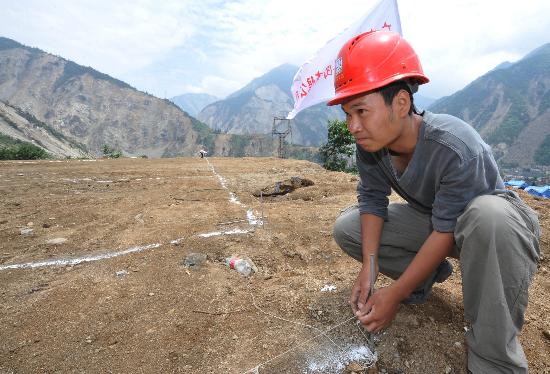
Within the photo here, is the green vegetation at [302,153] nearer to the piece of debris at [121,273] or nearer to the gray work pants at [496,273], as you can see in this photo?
the piece of debris at [121,273]

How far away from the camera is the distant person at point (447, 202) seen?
5.17ft

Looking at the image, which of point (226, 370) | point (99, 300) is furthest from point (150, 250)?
point (226, 370)

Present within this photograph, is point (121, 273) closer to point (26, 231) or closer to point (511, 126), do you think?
point (26, 231)

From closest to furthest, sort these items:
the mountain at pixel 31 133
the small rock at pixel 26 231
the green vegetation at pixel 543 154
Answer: the small rock at pixel 26 231, the mountain at pixel 31 133, the green vegetation at pixel 543 154

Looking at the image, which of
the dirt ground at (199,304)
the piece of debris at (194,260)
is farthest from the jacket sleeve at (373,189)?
the piece of debris at (194,260)

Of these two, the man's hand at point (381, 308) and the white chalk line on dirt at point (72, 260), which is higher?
the man's hand at point (381, 308)

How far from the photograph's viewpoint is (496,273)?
1571mm

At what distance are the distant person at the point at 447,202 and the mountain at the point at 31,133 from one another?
7215cm

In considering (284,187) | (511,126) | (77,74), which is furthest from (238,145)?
(284,187)

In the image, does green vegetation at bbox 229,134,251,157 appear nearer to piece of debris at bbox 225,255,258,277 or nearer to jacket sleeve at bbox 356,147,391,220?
piece of debris at bbox 225,255,258,277

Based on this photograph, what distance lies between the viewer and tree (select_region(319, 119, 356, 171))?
883 inches

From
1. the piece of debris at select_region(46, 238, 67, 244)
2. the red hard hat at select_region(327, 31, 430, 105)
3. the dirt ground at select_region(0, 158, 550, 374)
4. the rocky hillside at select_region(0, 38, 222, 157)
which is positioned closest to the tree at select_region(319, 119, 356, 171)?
the dirt ground at select_region(0, 158, 550, 374)

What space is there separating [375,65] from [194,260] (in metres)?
2.52

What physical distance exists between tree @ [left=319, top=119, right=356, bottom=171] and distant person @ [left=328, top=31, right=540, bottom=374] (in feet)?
67.2
